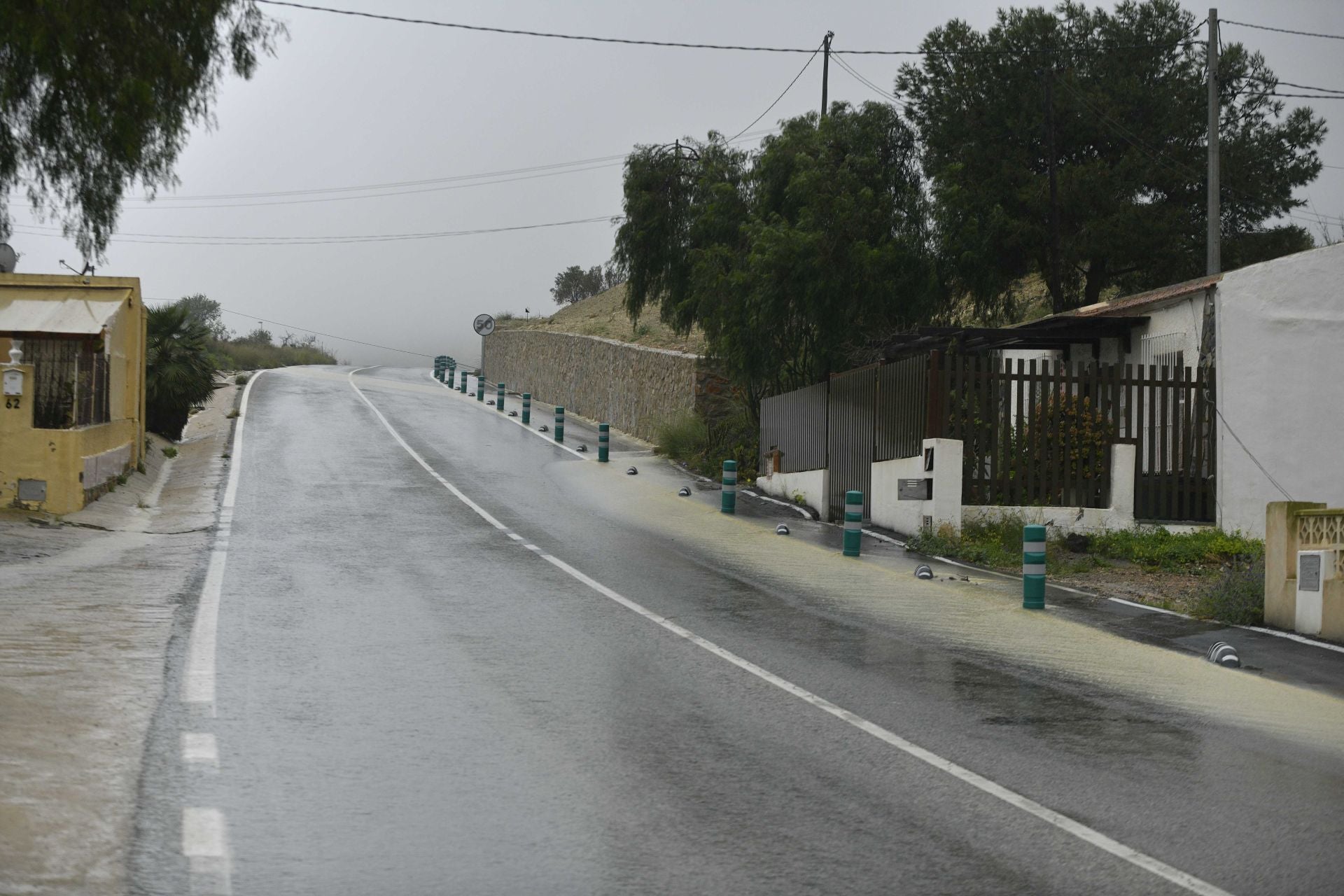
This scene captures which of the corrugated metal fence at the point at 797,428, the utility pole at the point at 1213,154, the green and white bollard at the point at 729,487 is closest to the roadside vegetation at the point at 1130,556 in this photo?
the green and white bollard at the point at 729,487

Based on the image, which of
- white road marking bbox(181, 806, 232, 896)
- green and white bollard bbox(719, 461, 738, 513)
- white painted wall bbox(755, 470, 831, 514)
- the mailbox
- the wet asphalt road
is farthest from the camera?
white painted wall bbox(755, 470, 831, 514)

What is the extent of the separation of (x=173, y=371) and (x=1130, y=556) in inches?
848

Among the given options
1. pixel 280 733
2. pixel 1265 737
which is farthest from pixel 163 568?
pixel 1265 737

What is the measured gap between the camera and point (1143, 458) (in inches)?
800

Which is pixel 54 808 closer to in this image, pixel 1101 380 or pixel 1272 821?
pixel 1272 821

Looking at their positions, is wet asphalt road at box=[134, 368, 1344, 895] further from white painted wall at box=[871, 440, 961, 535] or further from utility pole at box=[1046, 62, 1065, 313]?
utility pole at box=[1046, 62, 1065, 313]

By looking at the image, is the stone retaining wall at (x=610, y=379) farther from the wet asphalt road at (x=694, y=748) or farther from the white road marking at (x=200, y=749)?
the white road marking at (x=200, y=749)

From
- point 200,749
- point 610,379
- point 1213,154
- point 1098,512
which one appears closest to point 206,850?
point 200,749

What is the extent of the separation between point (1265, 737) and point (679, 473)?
875 inches

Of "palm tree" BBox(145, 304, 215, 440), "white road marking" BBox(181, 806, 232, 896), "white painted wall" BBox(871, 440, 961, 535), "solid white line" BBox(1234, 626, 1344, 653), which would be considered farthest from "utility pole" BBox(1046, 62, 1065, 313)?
"white road marking" BBox(181, 806, 232, 896)

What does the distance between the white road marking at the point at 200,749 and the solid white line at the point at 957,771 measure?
11.6 ft

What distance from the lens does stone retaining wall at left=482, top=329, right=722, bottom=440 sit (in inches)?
1446

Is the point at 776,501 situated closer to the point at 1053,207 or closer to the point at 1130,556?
the point at 1130,556

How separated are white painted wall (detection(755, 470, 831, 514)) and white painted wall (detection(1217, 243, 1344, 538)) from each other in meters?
7.24
